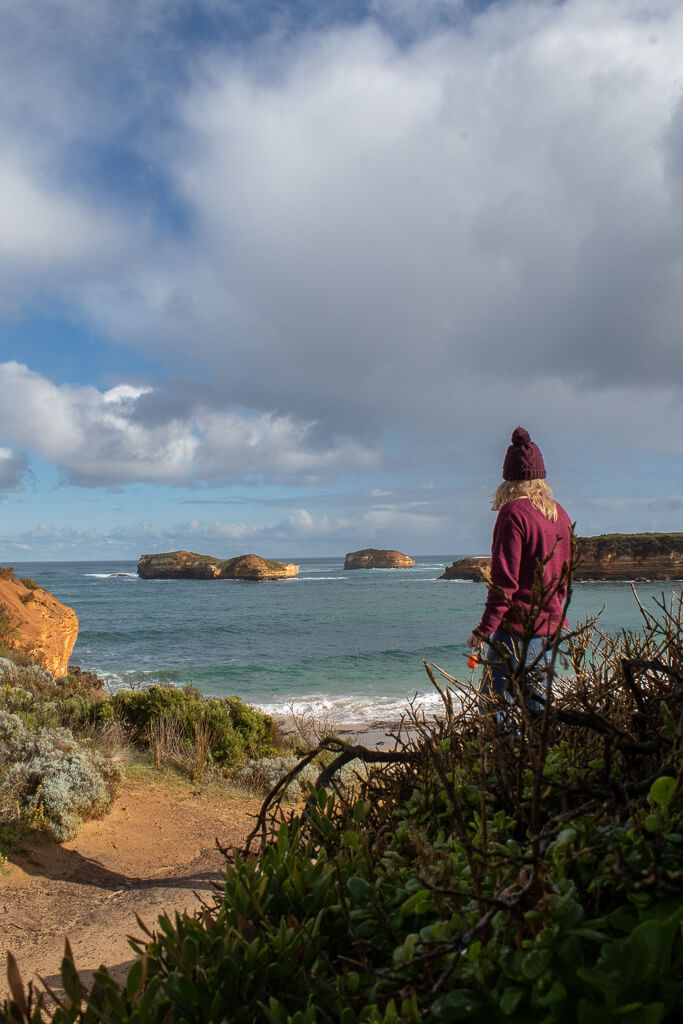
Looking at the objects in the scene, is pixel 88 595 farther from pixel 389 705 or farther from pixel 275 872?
pixel 275 872

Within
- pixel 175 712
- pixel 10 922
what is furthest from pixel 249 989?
pixel 175 712

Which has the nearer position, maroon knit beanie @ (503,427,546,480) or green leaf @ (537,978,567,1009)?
green leaf @ (537,978,567,1009)

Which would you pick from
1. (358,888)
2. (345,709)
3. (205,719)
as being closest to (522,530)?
(358,888)

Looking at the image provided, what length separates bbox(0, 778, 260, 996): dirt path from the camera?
393 centimetres

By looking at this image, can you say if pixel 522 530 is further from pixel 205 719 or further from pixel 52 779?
pixel 205 719

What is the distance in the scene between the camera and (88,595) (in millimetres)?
61500

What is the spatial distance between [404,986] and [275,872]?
14.5 inches

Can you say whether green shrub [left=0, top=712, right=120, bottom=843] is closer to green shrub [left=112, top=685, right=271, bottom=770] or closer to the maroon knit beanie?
green shrub [left=112, top=685, right=271, bottom=770]

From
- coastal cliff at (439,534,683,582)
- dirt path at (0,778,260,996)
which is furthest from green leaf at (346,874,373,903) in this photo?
coastal cliff at (439,534,683,582)

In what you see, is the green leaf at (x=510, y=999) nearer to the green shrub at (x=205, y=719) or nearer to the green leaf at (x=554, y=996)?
the green leaf at (x=554, y=996)

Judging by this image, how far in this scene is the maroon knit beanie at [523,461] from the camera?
451 centimetres

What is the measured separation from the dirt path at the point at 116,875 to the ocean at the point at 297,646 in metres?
2.49

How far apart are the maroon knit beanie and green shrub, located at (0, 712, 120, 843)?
4.98 meters

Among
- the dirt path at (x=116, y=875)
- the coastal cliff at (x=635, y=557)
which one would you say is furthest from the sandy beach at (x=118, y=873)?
the coastal cliff at (x=635, y=557)
